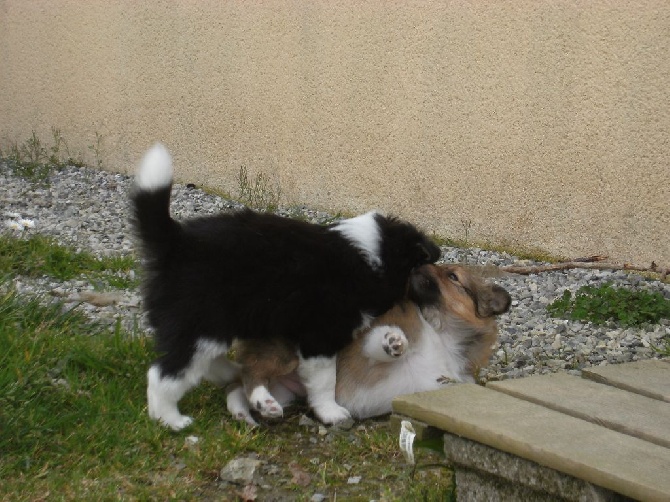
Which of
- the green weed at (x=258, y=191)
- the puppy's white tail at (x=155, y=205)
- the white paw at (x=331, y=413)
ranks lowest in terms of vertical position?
the green weed at (x=258, y=191)

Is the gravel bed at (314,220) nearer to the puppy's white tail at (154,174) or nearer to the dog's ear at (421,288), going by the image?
the dog's ear at (421,288)

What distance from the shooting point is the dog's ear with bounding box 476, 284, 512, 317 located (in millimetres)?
4143

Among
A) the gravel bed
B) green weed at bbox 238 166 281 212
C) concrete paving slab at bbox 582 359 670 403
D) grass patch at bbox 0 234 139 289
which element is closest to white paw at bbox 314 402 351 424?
the gravel bed

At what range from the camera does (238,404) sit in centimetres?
383

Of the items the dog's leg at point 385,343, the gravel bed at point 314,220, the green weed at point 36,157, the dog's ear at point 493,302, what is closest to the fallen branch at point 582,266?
the gravel bed at point 314,220

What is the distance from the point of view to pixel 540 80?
256 inches

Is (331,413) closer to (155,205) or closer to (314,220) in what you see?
(155,205)

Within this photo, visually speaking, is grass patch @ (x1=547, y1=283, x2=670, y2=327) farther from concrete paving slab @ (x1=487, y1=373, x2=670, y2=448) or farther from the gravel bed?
concrete paving slab @ (x1=487, y1=373, x2=670, y2=448)

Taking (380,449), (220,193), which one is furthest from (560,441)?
(220,193)

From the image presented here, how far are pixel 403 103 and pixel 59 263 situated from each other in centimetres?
294

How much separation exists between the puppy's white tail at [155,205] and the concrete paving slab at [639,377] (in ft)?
5.33

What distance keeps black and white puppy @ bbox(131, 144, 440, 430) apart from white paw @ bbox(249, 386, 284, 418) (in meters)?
0.17

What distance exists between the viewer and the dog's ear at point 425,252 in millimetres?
3977

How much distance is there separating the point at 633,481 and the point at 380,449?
1359 millimetres
